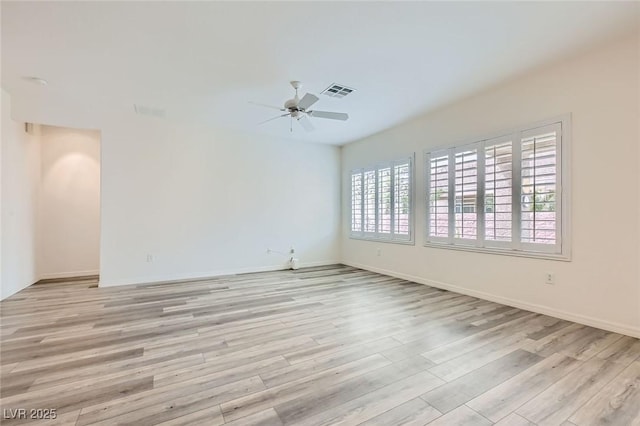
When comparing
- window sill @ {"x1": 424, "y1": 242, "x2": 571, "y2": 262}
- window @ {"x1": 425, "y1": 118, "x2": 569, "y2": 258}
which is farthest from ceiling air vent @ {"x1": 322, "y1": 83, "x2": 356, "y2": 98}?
window sill @ {"x1": 424, "y1": 242, "x2": 571, "y2": 262}

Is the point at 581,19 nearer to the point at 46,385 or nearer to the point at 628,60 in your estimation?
the point at 628,60

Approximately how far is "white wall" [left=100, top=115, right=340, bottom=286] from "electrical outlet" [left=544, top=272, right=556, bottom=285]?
426cm

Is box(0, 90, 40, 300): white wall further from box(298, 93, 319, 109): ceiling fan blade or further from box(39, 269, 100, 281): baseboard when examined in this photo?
box(298, 93, 319, 109): ceiling fan blade

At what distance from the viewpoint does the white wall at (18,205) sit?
4.03 meters

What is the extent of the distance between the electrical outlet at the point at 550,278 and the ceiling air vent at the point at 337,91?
324cm

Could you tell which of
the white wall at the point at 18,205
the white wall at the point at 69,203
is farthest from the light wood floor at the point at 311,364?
the white wall at the point at 69,203

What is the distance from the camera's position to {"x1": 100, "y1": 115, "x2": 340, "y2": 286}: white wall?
477 cm

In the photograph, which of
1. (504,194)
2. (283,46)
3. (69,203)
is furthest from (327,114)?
(69,203)

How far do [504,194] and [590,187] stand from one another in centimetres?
80

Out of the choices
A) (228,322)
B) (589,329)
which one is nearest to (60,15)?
(228,322)

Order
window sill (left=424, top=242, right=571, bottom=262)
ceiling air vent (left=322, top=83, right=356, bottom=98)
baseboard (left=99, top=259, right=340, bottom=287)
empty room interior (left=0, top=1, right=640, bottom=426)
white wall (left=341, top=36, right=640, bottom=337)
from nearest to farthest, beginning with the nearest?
empty room interior (left=0, top=1, right=640, bottom=426)
white wall (left=341, top=36, right=640, bottom=337)
window sill (left=424, top=242, right=571, bottom=262)
ceiling air vent (left=322, top=83, right=356, bottom=98)
baseboard (left=99, top=259, right=340, bottom=287)

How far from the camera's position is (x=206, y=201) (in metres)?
5.44

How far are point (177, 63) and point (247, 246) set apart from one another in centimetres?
353

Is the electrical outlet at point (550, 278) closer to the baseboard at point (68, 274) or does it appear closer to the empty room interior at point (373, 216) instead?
the empty room interior at point (373, 216)
